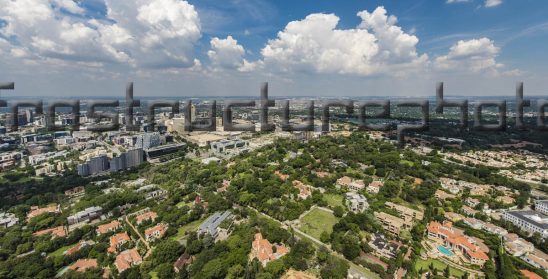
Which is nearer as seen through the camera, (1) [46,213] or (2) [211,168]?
(1) [46,213]

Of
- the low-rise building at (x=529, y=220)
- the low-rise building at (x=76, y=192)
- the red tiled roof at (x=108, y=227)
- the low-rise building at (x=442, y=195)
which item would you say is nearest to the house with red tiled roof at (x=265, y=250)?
the red tiled roof at (x=108, y=227)

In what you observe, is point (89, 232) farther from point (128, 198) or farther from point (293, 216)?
point (293, 216)

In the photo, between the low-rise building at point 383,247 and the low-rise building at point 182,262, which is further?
the low-rise building at point 383,247

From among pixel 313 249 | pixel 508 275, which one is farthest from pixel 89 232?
pixel 508 275

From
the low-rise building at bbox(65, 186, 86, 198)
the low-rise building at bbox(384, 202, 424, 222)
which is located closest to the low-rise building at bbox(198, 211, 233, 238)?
the low-rise building at bbox(384, 202, 424, 222)

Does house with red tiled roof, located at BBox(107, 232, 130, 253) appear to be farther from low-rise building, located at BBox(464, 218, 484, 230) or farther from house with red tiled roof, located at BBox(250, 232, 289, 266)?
low-rise building, located at BBox(464, 218, 484, 230)

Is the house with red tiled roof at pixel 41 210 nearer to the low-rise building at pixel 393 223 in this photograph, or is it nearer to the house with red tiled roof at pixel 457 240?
the low-rise building at pixel 393 223
